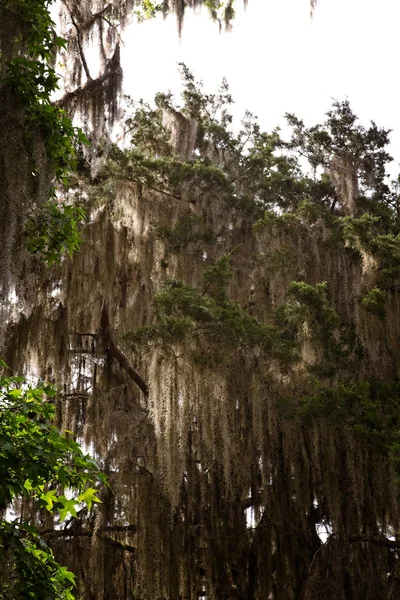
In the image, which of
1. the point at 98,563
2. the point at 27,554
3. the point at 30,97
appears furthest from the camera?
the point at 98,563

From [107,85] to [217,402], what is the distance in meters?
3.50

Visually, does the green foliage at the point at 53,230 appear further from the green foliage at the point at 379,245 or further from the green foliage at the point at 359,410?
the green foliage at the point at 379,245

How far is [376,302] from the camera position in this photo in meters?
8.63

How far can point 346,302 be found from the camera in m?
10.1

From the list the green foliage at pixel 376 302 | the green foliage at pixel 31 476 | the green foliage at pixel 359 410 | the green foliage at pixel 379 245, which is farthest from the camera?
the green foliage at pixel 379 245

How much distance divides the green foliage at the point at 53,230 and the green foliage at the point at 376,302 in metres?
4.75

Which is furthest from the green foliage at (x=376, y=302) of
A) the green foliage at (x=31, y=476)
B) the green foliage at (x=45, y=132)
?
the green foliage at (x=31, y=476)

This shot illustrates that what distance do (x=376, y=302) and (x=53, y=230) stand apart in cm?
497

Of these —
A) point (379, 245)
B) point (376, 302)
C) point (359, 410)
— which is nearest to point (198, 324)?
point (359, 410)

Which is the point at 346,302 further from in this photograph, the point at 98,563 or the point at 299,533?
the point at 98,563

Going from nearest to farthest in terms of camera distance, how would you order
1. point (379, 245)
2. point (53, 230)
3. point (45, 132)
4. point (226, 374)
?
1. point (53, 230)
2. point (45, 132)
3. point (226, 374)
4. point (379, 245)

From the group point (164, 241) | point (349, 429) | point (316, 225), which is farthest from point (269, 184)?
point (349, 429)

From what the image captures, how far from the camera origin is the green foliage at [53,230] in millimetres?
4516

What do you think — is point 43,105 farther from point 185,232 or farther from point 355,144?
point 355,144
